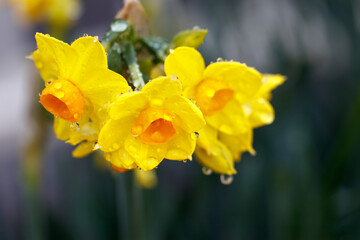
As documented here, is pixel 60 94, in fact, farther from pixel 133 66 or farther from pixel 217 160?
pixel 217 160

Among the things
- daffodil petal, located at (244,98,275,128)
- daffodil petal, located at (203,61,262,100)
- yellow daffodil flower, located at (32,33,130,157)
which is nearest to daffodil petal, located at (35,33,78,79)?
yellow daffodil flower, located at (32,33,130,157)

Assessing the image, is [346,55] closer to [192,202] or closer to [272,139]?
[272,139]

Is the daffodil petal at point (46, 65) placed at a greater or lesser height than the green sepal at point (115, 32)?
lesser

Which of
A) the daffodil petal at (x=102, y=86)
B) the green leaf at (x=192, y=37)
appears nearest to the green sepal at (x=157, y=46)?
the green leaf at (x=192, y=37)

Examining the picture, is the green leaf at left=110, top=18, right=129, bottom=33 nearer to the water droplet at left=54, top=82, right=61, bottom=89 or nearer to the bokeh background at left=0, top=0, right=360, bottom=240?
the water droplet at left=54, top=82, right=61, bottom=89

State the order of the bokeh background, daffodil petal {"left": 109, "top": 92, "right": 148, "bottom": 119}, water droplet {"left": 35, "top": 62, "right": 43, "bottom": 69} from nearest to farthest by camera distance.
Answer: daffodil petal {"left": 109, "top": 92, "right": 148, "bottom": 119} < water droplet {"left": 35, "top": 62, "right": 43, "bottom": 69} < the bokeh background

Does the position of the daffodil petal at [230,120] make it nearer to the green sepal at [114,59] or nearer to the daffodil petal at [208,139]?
the daffodil petal at [208,139]
